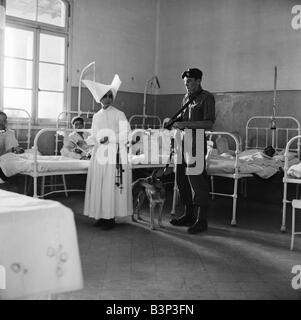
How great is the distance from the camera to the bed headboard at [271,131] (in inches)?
291

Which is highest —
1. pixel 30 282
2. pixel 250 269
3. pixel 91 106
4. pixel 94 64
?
pixel 94 64

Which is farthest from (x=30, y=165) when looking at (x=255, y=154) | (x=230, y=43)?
(x=230, y=43)

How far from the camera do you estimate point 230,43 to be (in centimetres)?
824

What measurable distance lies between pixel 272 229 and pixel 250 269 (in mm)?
1658

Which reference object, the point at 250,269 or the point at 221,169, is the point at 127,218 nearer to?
the point at 221,169

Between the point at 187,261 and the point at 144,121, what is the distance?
5252mm

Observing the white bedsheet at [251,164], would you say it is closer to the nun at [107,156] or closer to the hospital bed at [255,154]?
the hospital bed at [255,154]

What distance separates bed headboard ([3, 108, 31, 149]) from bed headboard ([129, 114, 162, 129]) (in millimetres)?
2091

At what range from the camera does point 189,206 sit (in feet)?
18.0

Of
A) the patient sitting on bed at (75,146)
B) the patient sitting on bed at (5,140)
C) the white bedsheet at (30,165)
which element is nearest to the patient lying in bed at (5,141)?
the patient sitting on bed at (5,140)

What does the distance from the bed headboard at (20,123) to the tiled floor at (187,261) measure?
1.92 m

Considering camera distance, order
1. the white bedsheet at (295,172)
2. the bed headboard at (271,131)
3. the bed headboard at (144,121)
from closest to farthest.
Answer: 1. the white bedsheet at (295,172)
2. the bed headboard at (271,131)
3. the bed headboard at (144,121)

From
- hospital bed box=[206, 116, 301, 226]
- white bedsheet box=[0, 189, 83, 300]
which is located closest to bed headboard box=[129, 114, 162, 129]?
hospital bed box=[206, 116, 301, 226]
